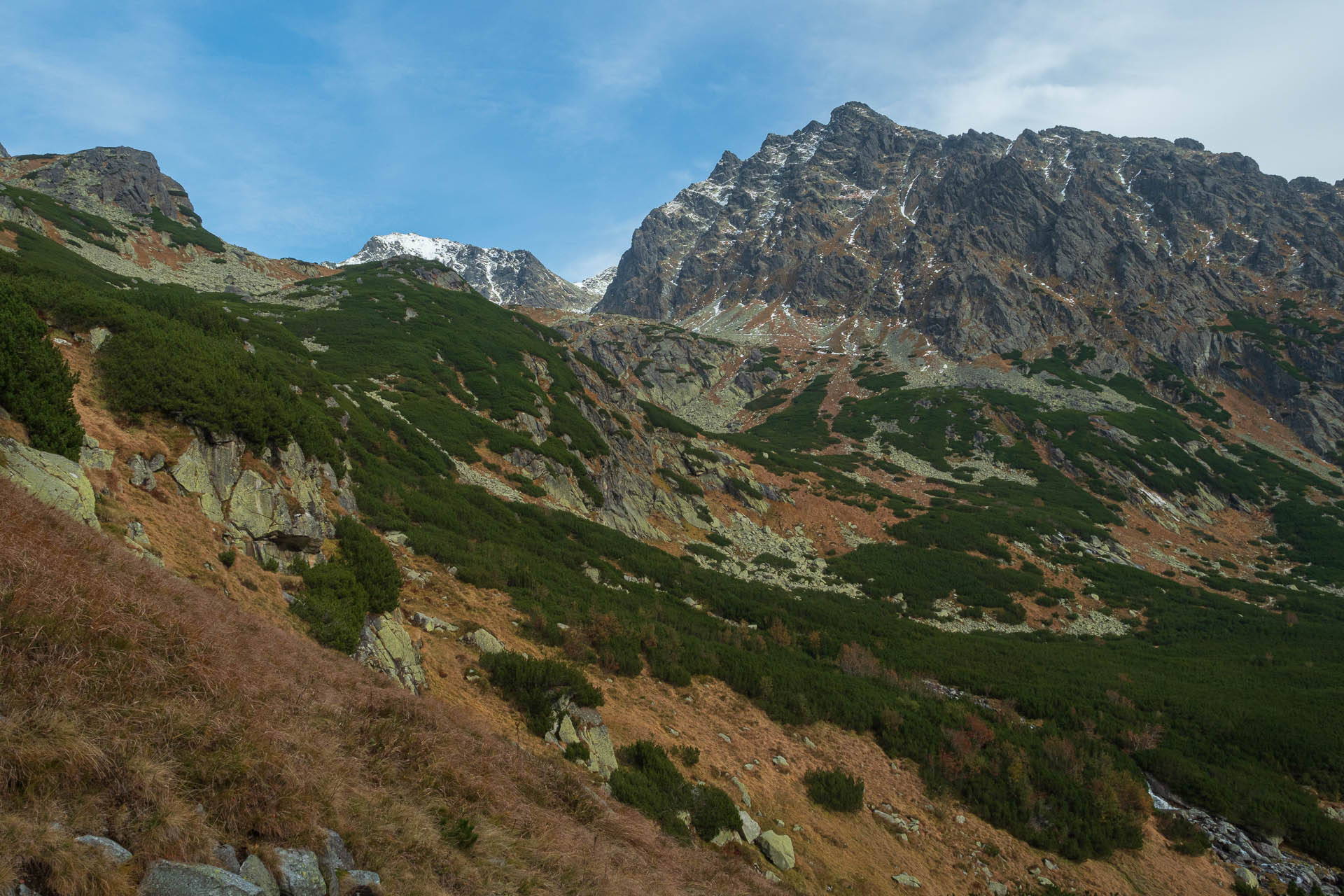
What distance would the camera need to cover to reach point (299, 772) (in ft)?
16.0

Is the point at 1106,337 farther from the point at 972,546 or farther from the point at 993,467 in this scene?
the point at 972,546

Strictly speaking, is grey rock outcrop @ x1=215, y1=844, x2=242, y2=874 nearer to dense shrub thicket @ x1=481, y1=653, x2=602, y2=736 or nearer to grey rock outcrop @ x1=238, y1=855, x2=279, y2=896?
grey rock outcrop @ x1=238, y1=855, x2=279, y2=896


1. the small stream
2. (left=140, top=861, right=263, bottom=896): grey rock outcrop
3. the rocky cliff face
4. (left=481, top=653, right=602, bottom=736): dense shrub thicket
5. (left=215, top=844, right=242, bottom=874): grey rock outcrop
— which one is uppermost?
the rocky cliff face

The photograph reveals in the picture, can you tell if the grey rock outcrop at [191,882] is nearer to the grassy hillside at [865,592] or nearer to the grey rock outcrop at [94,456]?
the grey rock outcrop at [94,456]

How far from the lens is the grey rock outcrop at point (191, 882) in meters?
3.48

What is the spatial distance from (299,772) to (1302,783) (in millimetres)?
26600

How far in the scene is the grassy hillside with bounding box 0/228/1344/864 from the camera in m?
14.6

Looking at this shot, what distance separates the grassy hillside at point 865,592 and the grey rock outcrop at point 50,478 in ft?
13.4

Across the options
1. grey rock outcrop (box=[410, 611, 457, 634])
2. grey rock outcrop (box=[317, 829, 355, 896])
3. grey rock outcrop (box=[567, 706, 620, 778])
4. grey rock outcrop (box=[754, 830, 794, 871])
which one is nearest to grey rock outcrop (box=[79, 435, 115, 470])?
grey rock outcrop (box=[410, 611, 457, 634])

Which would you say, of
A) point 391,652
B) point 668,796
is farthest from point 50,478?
point 668,796

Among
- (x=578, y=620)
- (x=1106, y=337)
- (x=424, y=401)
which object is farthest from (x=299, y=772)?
(x=1106, y=337)

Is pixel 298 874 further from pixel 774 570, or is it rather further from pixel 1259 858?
pixel 774 570

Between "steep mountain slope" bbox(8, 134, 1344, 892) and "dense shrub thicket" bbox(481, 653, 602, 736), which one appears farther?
"steep mountain slope" bbox(8, 134, 1344, 892)

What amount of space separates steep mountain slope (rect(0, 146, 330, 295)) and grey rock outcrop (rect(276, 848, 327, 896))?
78.1m
